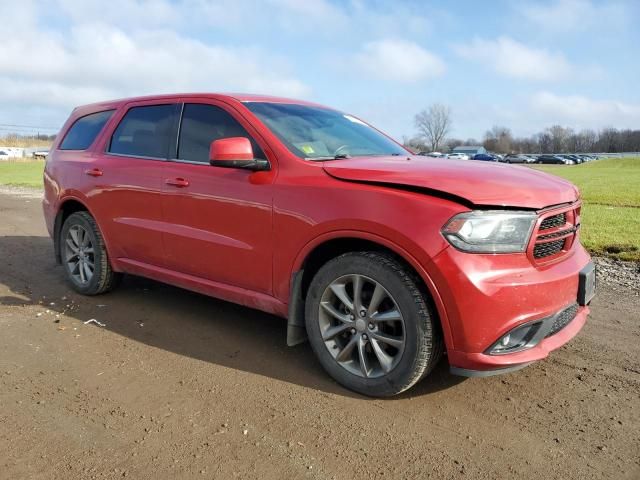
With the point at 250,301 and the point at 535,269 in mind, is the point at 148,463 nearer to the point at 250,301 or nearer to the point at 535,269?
the point at 250,301

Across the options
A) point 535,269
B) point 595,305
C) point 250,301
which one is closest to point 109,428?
point 250,301

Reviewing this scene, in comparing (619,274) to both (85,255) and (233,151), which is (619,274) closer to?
(233,151)

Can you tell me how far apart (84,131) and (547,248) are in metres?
4.48

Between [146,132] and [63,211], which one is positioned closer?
[146,132]

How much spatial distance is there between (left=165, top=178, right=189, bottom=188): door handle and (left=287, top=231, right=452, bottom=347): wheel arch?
3.98ft

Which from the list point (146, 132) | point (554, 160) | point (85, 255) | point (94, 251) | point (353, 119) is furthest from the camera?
point (554, 160)

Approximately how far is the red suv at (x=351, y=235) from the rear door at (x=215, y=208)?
0.04 feet

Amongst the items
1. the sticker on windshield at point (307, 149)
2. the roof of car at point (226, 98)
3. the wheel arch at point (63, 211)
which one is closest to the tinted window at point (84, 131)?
the roof of car at point (226, 98)

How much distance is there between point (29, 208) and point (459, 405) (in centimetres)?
1249

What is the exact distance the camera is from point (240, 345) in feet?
13.0

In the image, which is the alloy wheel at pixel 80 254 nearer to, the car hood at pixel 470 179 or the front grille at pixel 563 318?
the car hood at pixel 470 179

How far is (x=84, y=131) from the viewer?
533cm

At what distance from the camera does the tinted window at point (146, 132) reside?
4.38 meters

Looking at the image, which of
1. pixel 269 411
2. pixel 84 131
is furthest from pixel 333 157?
pixel 84 131
